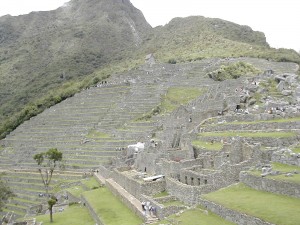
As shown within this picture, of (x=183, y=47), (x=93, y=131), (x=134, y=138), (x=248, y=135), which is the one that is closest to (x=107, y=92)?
(x=93, y=131)

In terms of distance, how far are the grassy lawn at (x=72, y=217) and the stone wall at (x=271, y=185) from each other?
10.8 m

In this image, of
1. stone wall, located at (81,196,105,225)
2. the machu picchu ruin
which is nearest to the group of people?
the machu picchu ruin

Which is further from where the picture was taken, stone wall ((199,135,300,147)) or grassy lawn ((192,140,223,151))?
grassy lawn ((192,140,223,151))

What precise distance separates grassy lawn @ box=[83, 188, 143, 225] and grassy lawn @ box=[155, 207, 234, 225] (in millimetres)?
3326

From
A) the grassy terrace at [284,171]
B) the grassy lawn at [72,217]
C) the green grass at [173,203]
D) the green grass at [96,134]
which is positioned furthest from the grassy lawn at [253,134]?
the green grass at [96,134]

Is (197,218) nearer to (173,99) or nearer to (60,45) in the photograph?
(173,99)

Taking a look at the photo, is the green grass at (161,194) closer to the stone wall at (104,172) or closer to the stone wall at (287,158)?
the stone wall at (287,158)

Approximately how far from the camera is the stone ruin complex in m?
18.3

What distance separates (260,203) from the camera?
1424 cm

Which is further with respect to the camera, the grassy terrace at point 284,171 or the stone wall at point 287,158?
the stone wall at point 287,158

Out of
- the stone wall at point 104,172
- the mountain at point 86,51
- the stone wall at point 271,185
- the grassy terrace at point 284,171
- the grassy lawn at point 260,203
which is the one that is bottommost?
the stone wall at point 104,172

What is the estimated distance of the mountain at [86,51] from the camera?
70625mm

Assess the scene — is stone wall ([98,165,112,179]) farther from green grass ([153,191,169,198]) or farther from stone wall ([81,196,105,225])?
green grass ([153,191,169,198])

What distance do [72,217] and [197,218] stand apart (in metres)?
13.4
